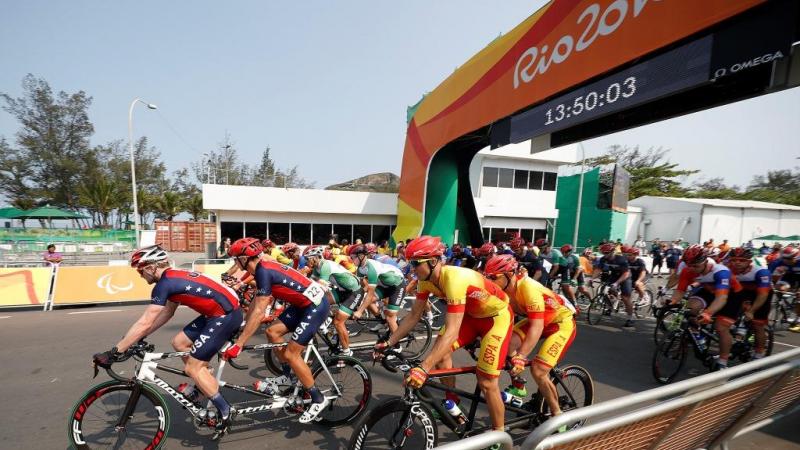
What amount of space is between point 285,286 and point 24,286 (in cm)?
994

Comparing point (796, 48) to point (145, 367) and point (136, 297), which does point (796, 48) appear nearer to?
point (145, 367)

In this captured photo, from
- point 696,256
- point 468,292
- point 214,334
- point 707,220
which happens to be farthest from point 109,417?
point 707,220

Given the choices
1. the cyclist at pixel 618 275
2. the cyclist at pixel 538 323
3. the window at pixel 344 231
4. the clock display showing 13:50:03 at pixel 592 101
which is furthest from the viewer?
the window at pixel 344 231

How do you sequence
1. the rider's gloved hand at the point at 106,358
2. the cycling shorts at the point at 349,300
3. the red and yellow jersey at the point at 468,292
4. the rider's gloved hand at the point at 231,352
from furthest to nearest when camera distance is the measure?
1. the cycling shorts at the point at 349,300
2. the rider's gloved hand at the point at 231,352
3. the red and yellow jersey at the point at 468,292
4. the rider's gloved hand at the point at 106,358

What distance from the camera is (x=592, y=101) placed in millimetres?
7691

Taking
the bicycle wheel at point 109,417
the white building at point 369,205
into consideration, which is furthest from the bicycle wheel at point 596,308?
the white building at point 369,205

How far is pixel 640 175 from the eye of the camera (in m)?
41.7

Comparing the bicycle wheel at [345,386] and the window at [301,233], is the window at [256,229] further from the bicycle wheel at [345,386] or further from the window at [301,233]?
the bicycle wheel at [345,386]

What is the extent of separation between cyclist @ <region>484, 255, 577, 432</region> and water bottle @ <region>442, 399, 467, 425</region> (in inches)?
23.5

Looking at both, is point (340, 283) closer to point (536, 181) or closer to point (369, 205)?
point (369, 205)

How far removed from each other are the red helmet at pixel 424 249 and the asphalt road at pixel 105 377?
81.4 inches

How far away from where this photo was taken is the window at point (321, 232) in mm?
20141

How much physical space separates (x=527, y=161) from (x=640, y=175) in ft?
91.8

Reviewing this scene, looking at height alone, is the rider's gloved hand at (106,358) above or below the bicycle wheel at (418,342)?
above
